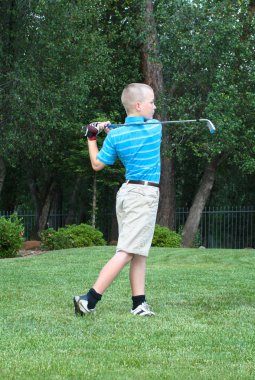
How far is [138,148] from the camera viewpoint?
20.7 feet

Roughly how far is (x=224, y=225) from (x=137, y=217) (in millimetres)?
23355

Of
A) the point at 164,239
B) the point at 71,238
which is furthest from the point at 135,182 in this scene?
the point at 164,239

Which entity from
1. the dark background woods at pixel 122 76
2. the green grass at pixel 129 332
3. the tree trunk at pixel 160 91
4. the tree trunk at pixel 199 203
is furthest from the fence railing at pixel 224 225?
the green grass at pixel 129 332

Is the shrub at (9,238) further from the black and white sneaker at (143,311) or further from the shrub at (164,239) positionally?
the black and white sneaker at (143,311)

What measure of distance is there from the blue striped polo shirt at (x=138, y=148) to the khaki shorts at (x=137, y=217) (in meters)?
0.10

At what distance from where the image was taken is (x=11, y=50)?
21359 millimetres

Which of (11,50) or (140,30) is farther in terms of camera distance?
(140,30)

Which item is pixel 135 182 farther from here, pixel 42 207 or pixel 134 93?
pixel 42 207

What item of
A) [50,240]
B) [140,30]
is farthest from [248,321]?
[140,30]

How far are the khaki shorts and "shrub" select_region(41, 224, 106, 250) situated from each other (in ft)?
43.8

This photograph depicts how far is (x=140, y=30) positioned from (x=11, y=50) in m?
4.74

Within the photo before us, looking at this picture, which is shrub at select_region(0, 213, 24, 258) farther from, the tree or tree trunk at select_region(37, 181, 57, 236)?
tree trunk at select_region(37, 181, 57, 236)

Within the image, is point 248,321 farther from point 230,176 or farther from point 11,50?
point 230,176

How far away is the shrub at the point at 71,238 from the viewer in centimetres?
1970
